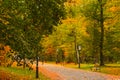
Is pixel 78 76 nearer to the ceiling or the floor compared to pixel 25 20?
nearer to the floor

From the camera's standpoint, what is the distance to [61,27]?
208 ft

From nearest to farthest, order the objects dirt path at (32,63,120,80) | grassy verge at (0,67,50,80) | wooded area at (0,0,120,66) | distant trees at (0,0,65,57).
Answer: distant trees at (0,0,65,57) < wooded area at (0,0,120,66) < grassy verge at (0,67,50,80) < dirt path at (32,63,120,80)

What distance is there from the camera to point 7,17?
18219mm

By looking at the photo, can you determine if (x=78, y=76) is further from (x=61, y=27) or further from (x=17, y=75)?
(x=61, y=27)

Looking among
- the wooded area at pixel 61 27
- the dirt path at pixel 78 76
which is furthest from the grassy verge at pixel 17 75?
the dirt path at pixel 78 76

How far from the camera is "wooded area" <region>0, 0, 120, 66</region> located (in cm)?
1789

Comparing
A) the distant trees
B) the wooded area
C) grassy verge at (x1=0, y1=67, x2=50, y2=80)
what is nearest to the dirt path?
grassy verge at (x1=0, y1=67, x2=50, y2=80)

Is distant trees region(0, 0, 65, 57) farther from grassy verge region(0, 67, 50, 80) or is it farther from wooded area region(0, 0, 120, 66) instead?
grassy verge region(0, 67, 50, 80)

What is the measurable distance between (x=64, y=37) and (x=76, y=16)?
176 inches

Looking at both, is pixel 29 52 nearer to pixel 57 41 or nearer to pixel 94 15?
pixel 94 15

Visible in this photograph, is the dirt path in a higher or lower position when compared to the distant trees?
lower

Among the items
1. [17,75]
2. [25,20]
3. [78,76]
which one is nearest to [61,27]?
[78,76]

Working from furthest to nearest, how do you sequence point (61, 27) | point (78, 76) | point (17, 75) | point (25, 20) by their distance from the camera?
point (61, 27)
point (78, 76)
point (17, 75)
point (25, 20)

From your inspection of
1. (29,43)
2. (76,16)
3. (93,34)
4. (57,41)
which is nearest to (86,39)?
(93,34)
